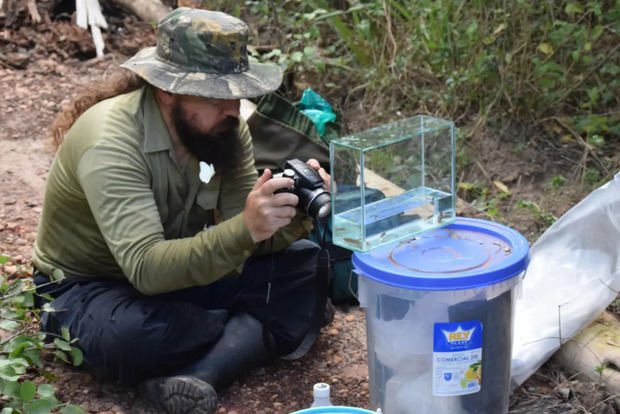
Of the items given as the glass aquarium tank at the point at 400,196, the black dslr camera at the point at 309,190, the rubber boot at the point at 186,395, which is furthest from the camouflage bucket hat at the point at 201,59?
the rubber boot at the point at 186,395

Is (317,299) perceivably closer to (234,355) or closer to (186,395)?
(234,355)

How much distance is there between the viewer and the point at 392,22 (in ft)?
16.5

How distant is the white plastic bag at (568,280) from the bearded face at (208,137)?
1054mm

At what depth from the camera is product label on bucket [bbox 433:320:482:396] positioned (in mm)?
2104

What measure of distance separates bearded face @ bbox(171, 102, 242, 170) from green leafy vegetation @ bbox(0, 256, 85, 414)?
0.63 metres

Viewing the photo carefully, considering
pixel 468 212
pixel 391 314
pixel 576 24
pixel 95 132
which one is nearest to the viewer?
pixel 391 314

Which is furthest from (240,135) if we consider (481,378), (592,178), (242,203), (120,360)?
(592,178)

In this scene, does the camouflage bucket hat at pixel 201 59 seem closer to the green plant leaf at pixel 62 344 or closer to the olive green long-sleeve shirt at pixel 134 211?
the olive green long-sleeve shirt at pixel 134 211

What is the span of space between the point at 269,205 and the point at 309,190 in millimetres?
137

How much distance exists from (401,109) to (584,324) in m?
2.30

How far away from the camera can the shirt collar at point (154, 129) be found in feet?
8.20

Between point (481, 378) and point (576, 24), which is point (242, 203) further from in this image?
point (576, 24)

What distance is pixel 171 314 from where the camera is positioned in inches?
100

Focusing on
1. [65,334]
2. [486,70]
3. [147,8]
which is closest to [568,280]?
[65,334]
